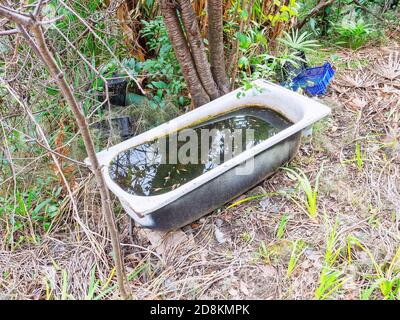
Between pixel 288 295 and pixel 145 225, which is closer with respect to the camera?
pixel 288 295

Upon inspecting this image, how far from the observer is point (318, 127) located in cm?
224

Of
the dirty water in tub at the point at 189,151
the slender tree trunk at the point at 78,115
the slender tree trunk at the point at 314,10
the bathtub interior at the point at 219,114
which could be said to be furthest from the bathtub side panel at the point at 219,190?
the slender tree trunk at the point at 314,10

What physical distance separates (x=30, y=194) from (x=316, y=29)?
269cm

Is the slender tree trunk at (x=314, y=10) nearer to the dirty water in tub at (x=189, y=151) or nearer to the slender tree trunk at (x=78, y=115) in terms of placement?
the dirty water in tub at (x=189, y=151)

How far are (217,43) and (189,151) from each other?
0.68 metres

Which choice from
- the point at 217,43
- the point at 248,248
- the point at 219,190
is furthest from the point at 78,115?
the point at 217,43

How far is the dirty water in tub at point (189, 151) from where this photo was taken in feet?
5.88

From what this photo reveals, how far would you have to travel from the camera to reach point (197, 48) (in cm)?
196

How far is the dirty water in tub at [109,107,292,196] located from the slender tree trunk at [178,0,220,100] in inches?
8.6

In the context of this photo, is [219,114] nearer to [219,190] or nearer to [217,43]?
[217,43]

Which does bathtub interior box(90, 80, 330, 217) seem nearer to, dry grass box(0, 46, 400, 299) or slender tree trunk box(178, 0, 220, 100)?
slender tree trunk box(178, 0, 220, 100)

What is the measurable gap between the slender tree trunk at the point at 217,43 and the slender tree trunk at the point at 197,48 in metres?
0.06
